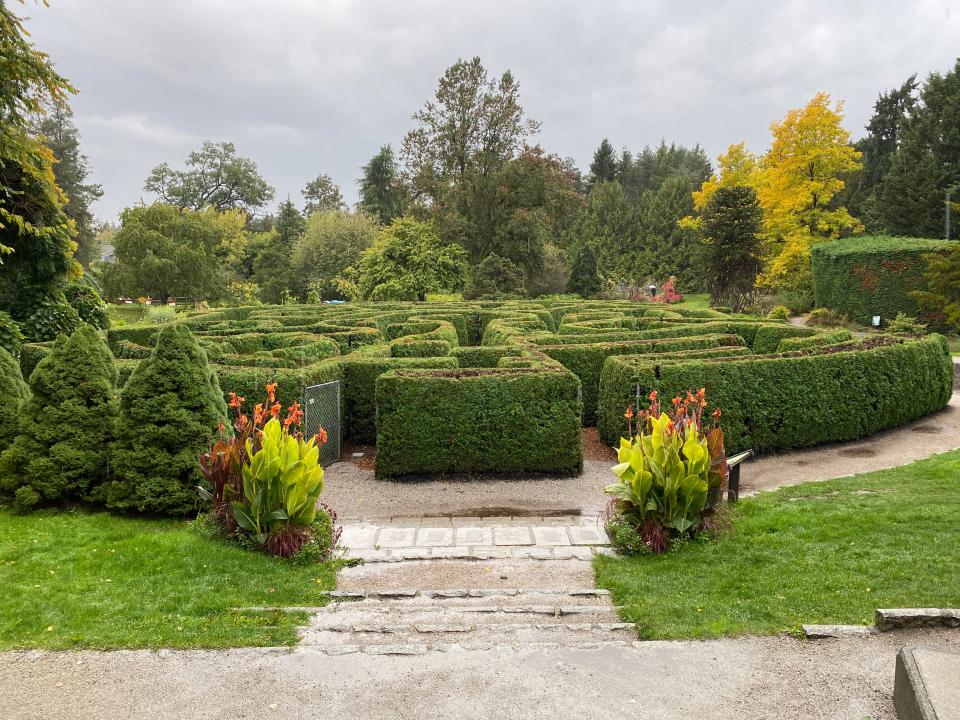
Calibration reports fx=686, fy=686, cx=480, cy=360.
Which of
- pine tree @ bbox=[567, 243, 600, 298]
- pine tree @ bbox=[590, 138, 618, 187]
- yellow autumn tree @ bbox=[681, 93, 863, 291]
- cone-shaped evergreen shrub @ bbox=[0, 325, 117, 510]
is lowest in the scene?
cone-shaped evergreen shrub @ bbox=[0, 325, 117, 510]

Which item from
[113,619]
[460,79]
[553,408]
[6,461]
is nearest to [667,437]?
[553,408]

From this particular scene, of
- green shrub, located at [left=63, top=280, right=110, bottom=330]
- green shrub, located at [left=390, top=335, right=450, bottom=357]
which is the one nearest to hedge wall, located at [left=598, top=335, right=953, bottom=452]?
green shrub, located at [left=390, top=335, right=450, bottom=357]

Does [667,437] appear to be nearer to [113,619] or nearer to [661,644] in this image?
[661,644]

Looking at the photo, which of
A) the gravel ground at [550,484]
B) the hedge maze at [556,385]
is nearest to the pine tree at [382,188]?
the hedge maze at [556,385]

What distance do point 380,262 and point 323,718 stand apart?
40133mm

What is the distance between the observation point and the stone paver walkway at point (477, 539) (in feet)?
24.2

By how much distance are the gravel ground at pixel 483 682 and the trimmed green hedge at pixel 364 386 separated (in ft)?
29.0

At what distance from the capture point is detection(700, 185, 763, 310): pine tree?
38.2m

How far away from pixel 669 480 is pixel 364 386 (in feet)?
25.5

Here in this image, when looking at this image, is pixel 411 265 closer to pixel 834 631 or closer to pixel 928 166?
pixel 928 166

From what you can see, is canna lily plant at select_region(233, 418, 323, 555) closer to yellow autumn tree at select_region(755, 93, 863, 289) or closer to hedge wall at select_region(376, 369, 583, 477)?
hedge wall at select_region(376, 369, 583, 477)

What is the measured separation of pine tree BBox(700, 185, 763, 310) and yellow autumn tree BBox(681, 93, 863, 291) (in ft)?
2.48

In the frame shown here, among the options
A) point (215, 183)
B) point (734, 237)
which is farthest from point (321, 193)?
point (734, 237)

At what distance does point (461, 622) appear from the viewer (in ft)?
17.7
